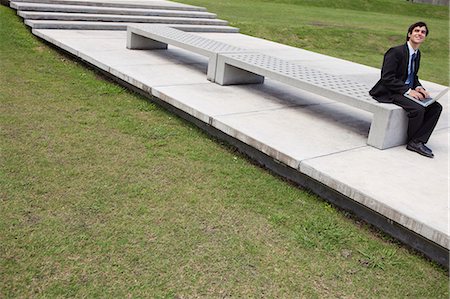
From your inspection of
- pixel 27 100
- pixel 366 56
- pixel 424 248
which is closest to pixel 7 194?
pixel 27 100

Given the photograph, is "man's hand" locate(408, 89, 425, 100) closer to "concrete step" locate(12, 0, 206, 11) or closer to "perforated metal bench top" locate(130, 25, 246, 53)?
"perforated metal bench top" locate(130, 25, 246, 53)

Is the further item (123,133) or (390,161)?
(123,133)

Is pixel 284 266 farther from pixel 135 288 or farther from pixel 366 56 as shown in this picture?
pixel 366 56

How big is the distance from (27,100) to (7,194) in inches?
93.2

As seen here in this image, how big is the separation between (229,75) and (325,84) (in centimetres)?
171

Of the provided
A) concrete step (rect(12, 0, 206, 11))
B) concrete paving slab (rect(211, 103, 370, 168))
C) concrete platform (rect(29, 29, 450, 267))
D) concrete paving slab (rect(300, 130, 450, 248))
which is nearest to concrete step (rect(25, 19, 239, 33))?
concrete step (rect(12, 0, 206, 11))

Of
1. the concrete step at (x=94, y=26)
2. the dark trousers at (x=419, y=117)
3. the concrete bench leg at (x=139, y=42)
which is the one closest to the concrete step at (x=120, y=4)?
the concrete step at (x=94, y=26)

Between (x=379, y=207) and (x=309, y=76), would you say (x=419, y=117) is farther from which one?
(x=379, y=207)

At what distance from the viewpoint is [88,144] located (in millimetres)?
4457

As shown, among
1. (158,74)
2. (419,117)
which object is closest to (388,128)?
(419,117)

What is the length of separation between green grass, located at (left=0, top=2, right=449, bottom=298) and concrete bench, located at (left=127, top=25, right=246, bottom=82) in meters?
1.86

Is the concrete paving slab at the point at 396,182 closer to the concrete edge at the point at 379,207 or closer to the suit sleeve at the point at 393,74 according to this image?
the concrete edge at the point at 379,207

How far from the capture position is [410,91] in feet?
14.8

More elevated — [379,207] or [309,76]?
[309,76]
